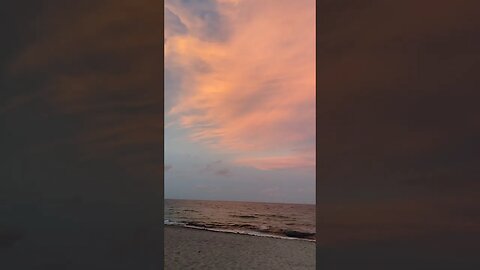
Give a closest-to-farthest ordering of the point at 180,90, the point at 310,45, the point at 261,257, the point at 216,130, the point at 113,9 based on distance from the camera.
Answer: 1. the point at 113,9
2. the point at 310,45
3. the point at 180,90
4. the point at 216,130
5. the point at 261,257

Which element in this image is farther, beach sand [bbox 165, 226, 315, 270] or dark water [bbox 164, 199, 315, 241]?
dark water [bbox 164, 199, 315, 241]

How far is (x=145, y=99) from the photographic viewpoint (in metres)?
2.15

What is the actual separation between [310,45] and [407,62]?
101 inches

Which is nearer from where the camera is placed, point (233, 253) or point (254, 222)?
point (233, 253)

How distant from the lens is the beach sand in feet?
21.7

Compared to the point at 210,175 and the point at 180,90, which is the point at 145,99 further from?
the point at 210,175

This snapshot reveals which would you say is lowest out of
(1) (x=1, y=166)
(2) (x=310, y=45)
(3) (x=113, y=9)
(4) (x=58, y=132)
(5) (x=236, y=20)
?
(1) (x=1, y=166)

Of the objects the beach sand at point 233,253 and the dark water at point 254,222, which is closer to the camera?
the beach sand at point 233,253

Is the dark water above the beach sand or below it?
below

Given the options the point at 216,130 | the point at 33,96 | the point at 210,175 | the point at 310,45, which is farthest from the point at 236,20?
the point at 210,175

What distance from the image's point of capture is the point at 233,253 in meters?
7.91

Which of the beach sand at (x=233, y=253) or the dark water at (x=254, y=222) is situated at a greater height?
the beach sand at (x=233, y=253)

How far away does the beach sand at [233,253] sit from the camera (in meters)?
6.60

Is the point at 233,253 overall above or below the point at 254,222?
A: above
